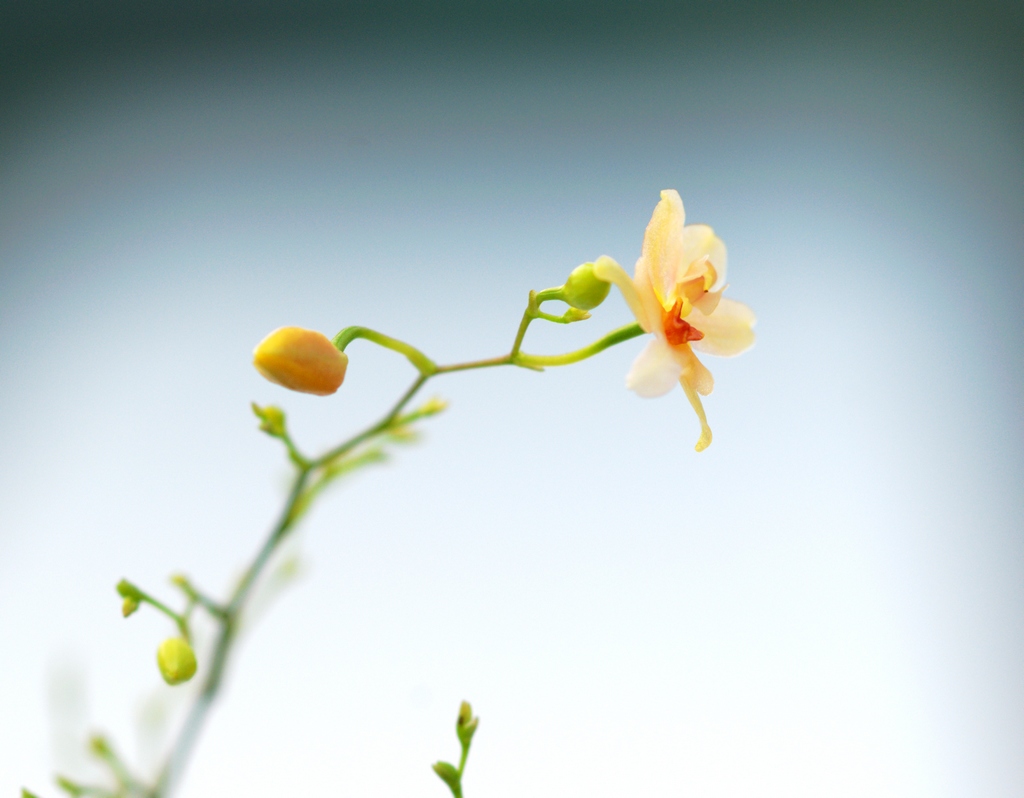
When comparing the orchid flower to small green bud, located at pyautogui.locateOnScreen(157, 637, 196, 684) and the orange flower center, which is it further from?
small green bud, located at pyautogui.locateOnScreen(157, 637, 196, 684)

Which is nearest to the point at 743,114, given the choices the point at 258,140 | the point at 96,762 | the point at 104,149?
the point at 258,140

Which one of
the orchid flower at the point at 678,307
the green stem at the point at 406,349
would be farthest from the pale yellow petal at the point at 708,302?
the green stem at the point at 406,349

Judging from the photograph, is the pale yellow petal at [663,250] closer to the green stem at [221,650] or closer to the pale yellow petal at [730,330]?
the pale yellow petal at [730,330]

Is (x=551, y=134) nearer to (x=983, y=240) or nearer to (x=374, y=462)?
(x=983, y=240)

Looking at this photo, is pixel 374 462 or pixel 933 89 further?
pixel 933 89

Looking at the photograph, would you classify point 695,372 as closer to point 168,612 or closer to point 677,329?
point 677,329

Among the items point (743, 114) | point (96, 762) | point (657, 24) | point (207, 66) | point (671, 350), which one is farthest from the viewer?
point (743, 114)

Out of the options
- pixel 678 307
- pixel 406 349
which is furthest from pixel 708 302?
pixel 406 349
